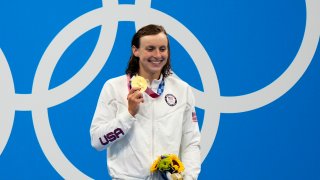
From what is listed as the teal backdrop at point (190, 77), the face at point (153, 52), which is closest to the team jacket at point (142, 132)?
the face at point (153, 52)

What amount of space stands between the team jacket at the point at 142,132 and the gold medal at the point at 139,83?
12 centimetres

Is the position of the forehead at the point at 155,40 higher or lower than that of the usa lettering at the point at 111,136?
higher

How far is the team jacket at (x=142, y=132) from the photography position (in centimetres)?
288

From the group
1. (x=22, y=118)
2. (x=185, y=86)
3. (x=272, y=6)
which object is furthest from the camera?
(x=272, y=6)

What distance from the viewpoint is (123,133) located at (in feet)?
9.29

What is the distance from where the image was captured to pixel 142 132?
292cm

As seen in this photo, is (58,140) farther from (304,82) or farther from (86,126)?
(304,82)

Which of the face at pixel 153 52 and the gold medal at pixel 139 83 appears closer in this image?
the gold medal at pixel 139 83

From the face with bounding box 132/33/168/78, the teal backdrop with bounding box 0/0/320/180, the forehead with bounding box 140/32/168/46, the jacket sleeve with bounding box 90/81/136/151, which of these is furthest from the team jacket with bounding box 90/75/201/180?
the teal backdrop with bounding box 0/0/320/180

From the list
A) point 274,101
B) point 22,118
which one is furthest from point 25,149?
point 274,101

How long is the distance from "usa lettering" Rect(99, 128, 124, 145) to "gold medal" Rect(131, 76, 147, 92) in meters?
0.24

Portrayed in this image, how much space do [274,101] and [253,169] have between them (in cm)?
63

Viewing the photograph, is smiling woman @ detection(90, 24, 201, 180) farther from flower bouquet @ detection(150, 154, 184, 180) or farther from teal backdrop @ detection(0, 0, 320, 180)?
teal backdrop @ detection(0, 0, 320, 180)

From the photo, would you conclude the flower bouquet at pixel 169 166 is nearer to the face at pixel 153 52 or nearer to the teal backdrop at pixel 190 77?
the face at pixel 153 52
